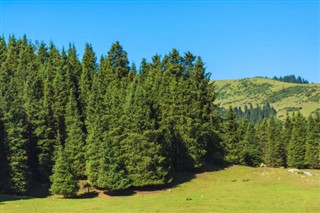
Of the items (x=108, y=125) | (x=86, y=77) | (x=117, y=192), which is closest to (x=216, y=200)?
(x=117, y=192)

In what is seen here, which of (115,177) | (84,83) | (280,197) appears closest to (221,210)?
(280,197)

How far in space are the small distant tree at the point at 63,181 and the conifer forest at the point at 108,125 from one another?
0.14m

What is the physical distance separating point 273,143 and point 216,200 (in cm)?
7164

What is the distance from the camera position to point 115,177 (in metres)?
53.1

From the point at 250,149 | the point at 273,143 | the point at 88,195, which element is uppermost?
the point at 273,143

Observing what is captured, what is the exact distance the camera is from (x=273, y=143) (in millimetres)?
109188

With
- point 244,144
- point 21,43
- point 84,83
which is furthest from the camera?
point 21,43

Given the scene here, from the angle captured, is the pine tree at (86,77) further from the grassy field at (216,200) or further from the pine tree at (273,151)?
the pine tree at (273,151)

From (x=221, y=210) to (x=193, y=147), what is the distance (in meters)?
30.2

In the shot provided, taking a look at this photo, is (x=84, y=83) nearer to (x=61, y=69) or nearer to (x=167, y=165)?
→ (x=61, y=69)

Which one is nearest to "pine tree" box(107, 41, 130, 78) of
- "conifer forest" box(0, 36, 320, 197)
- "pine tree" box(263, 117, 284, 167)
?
"conifer forest" box(0, 36, 320, 197)

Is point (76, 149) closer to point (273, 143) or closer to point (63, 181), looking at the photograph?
point (63, 181)

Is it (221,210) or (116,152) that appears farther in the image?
(116,152)

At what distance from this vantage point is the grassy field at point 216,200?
37625 millimetres
